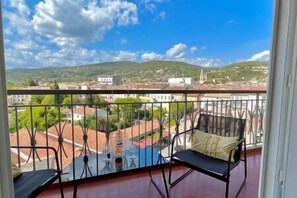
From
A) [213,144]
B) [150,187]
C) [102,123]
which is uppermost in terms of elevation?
[102,123]

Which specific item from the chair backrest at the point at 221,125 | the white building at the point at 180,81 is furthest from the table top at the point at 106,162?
the white building at the point at 180,81

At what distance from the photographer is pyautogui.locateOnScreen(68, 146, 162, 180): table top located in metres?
2.15

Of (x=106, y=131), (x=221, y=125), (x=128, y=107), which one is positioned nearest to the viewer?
(x=221, y=125)

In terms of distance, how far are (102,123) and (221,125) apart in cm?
129

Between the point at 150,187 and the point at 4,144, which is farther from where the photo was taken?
the point at 150,187

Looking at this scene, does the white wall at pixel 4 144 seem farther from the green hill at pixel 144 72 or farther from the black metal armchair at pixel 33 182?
the green hill at pixel 144 72

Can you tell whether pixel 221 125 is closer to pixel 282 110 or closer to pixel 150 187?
pixel 150 187

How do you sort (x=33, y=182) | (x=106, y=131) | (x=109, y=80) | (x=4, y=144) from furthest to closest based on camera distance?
(x=109, y=80), (x=106, y=131), (x=33, y=182), (x=4, y=144)

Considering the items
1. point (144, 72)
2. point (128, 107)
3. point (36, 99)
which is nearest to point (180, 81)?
point (144, 72)

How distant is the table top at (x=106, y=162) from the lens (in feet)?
7.05

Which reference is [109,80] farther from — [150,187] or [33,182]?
[33,182]

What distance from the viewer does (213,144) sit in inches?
89.7

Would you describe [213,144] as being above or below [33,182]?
above

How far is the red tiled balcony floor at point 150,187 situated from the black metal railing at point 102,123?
210mm
